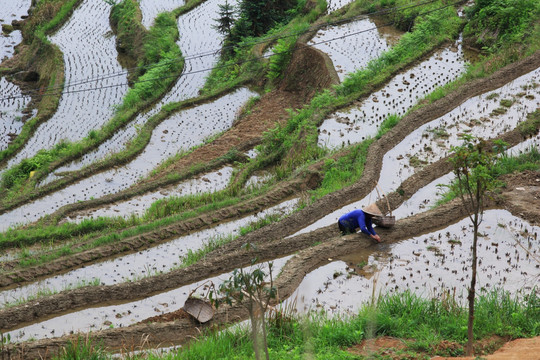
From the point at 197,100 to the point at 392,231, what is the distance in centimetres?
995

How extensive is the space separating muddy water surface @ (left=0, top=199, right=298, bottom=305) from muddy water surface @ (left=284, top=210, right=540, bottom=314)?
2.42 metres

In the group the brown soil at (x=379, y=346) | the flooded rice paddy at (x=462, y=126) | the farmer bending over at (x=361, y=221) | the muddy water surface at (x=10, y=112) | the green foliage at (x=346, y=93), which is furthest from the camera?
the muddy water surface at (x=10, y=112)

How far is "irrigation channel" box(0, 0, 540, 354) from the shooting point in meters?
8.07

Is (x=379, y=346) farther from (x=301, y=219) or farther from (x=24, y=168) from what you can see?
(x=24, y=168)

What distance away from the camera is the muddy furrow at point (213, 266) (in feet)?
27.1

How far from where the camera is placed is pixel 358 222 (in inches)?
344

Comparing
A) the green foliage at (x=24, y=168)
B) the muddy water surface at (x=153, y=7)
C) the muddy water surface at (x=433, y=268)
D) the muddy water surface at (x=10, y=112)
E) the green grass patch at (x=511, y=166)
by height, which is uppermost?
the muddy water surface at (x=153, y=7)

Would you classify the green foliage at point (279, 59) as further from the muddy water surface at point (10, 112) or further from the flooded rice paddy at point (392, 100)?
the muddy water surface at point (10, 112)

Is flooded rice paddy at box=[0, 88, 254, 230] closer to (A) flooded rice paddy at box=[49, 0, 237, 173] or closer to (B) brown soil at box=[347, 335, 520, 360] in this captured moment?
(A) flooded rice paddy at box=[49, 0, 237, 173]

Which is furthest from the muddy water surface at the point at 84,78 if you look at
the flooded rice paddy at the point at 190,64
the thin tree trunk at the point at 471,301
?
the thin tree trunk at the point at 471,301

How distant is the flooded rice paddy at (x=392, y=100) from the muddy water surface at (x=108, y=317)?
5.50 metres

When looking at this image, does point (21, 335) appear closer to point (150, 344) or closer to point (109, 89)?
point (150, 344)

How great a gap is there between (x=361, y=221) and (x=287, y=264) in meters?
1.22

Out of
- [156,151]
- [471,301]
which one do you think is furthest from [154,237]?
[471,301]
